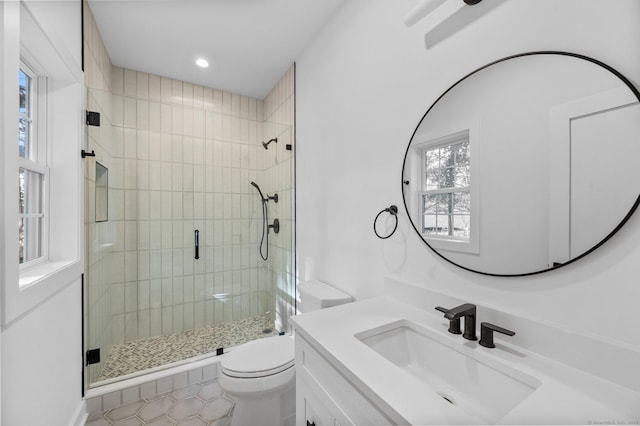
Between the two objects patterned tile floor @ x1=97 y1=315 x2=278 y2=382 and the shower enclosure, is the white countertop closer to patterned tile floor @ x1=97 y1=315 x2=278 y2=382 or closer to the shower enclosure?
the shower enclosure

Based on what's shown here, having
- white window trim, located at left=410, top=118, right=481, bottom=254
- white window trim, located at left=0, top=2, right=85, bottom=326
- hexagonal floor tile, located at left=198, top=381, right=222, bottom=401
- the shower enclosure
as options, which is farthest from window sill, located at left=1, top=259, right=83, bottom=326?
white window trim, located at left=410, top=118, right=481, bottom=254

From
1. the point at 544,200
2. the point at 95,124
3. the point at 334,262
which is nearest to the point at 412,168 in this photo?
the point at 544,200

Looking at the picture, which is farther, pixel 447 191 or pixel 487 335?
pixel 447 191

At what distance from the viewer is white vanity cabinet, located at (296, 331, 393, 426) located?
27.9 inches

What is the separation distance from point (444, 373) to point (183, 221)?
2.34m

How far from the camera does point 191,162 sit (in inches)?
99.6

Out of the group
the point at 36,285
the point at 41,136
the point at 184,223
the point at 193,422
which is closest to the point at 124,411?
the point at 193,422

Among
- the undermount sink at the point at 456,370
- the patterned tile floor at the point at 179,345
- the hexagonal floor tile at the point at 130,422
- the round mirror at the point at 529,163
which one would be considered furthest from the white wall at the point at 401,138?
the hexagonal floor tile at the point at 130,422

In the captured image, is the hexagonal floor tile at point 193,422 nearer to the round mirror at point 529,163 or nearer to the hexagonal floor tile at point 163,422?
the hexagonal floor tile at point 163,422

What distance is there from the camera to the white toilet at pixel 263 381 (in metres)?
1.41

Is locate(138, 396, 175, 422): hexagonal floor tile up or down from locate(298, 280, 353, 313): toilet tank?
down

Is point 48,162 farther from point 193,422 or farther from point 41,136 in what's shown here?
point 193,422

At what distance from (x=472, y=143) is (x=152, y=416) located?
7.73 feet

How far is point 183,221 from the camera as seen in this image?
8.11 ft
